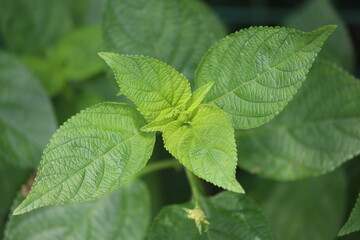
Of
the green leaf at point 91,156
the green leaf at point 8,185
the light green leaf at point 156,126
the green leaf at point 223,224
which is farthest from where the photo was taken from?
the green leaf at point 8,185

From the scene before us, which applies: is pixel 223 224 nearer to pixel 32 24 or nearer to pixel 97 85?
pixel 97 85

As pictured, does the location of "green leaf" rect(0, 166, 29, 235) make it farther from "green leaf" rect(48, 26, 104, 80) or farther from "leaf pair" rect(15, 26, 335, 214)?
"leaf pair" rect(15, 26, 335, 214)

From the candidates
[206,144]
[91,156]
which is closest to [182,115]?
[206,144]

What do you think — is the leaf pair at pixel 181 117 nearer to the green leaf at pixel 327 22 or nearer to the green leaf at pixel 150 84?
the green leaf at pixel 150 84

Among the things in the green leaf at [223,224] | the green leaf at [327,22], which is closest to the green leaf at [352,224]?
the green leaf at [223,224]

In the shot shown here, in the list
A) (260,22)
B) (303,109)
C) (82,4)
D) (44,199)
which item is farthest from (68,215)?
(260,22)

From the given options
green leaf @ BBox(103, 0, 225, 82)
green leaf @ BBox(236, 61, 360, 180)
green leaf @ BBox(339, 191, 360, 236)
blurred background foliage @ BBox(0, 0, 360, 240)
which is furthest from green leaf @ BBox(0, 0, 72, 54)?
green leaf @ BBox(339, 191, 360, 236)
